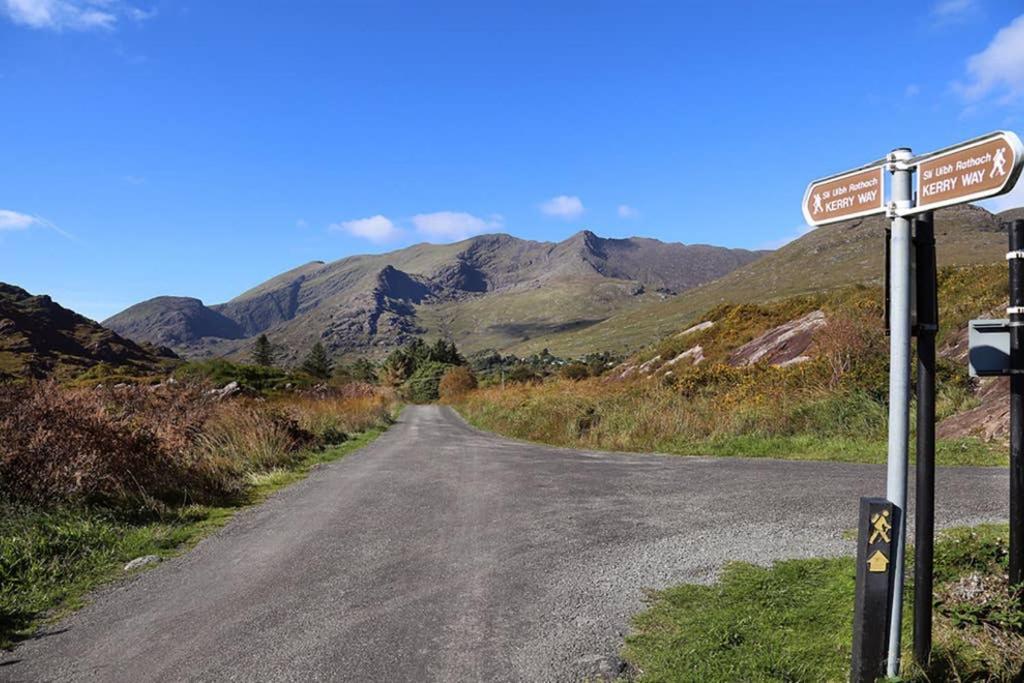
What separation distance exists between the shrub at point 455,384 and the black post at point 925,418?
53494mm

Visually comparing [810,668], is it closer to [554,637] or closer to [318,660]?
[554,637]

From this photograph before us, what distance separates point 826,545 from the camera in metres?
6.20

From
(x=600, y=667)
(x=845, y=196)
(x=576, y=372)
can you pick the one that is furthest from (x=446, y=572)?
(x=576, y=372)

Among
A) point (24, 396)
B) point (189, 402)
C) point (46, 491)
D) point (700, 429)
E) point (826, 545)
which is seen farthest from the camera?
point (700, 429)

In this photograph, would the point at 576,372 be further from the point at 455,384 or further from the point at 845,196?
the point at 845,196

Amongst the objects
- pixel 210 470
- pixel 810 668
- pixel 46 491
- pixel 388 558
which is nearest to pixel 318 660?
pixel 388 558

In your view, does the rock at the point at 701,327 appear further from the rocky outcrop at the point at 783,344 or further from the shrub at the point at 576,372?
the shrub at the point at 576,372

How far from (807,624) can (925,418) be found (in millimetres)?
1751

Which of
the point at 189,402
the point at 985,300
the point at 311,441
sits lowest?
the point at 311,441

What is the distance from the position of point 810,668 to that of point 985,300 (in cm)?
2035

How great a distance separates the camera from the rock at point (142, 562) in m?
6.55

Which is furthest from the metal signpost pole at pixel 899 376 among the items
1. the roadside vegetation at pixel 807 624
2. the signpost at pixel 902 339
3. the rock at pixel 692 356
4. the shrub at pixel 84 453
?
the rock at pixel 692 356

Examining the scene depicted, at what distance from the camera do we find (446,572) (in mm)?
5984

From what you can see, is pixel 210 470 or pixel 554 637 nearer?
pixel 554 637
